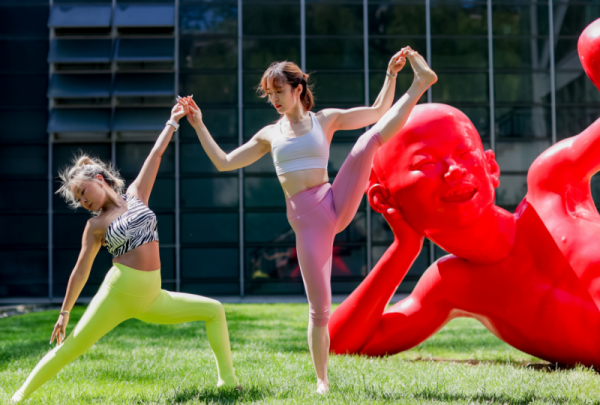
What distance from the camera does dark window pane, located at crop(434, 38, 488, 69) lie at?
14164 millimetres

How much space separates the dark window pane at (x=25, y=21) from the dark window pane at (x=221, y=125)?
14.2 ft

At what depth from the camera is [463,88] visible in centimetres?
1415

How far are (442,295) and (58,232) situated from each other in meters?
11.7

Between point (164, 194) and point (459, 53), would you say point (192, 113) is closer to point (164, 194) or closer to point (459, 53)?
point (164, 194)

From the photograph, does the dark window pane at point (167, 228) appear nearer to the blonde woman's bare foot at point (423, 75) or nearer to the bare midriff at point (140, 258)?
the bare midriff at point (140, 258)

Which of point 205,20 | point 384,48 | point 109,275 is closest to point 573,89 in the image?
point 384,48

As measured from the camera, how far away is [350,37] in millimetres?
14117

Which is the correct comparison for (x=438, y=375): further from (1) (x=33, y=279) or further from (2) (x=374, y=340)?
(1) (x=33, y=279)

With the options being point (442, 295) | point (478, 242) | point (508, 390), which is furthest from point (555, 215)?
point (508, 390)

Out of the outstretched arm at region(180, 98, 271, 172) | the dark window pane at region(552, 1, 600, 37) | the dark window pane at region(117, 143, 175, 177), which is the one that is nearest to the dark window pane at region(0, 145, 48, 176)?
the dark window pane at region(117, 143, 175, 177)

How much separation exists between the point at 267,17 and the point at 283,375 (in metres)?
11.4

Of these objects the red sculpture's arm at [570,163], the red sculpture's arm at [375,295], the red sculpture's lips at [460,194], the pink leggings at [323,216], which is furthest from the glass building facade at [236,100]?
the pink leggings at [323,216]

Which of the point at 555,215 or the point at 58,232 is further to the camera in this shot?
the point at 58,232

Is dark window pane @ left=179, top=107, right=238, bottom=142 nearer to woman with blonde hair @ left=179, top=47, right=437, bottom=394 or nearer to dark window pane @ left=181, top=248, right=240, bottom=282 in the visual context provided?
dark window pane @ left=181, top=248, right=240, bottom=282
